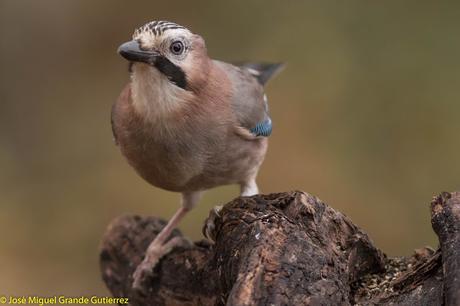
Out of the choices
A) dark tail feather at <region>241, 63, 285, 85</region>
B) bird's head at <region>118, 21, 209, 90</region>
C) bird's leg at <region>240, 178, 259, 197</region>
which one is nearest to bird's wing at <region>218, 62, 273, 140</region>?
bird's leg at <region>240, 178, 259, 197</region>

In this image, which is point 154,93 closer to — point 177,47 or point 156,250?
point 177,47

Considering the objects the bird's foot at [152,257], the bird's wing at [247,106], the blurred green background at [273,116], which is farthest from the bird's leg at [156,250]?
the blurred green background at [273,116]

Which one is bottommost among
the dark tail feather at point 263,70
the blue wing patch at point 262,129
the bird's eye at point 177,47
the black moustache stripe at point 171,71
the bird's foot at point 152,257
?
the bird's foot at point 152,257

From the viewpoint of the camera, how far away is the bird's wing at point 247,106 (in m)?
4.72

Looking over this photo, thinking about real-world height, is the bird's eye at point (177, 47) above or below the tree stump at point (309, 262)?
above

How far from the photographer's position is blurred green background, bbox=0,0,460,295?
6.78 m

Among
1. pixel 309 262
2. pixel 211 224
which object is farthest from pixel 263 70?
pixel 309 262

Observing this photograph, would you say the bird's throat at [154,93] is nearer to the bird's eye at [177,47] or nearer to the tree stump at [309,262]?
the bird's eye at [177,47]

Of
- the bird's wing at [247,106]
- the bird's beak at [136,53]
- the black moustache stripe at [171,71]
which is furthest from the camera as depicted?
the bird's wing at [247,106]

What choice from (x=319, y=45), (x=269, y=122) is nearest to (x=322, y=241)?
(x=269, y=122)

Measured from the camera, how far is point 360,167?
6.99 m

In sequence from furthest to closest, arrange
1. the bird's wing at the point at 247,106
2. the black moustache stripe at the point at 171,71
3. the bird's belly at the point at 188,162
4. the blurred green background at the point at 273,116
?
the blurred green background at the point at 273,116 < the bird's wing at the point at 247,106 < the bird's belly at the point at 188,162 < the black moustache stripe at the point at 171,71

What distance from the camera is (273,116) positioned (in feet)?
24.5

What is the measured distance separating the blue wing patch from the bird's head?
2.21ft
